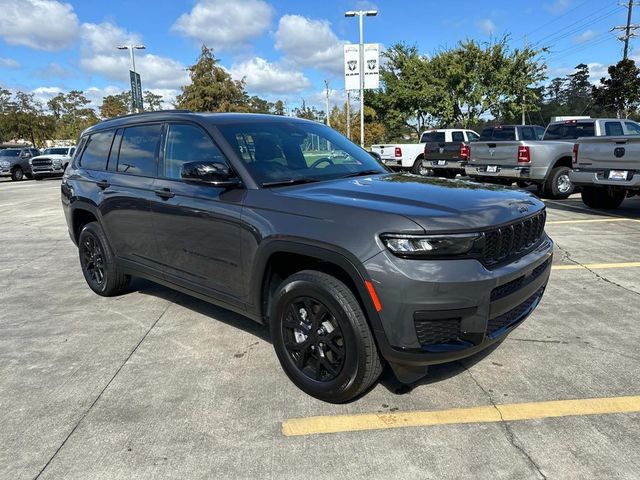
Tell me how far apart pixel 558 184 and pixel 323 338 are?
11.2 m

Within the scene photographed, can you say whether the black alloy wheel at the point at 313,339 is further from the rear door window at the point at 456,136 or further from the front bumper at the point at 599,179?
the rear door window at the point at 456,136

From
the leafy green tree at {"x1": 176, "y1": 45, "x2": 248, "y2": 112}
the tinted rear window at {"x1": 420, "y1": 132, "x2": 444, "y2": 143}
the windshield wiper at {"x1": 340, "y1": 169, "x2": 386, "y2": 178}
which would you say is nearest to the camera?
the windshield wiper at {"x1": 340, "y1": 169, "x2": 386, "y2": 178}

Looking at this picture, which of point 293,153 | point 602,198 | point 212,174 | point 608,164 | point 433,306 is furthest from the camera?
point 602,198

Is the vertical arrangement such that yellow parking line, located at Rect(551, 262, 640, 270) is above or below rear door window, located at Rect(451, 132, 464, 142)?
below

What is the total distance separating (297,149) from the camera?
4.00m

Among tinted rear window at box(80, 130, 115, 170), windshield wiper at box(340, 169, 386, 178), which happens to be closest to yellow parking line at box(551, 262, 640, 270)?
windshield wiper at box(340, 169, 386, 178)

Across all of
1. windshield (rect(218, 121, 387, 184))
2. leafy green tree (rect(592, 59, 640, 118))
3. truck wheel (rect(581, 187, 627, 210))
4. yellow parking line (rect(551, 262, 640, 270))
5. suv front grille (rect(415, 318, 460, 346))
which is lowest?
yellow parking line (rect(551, 262, 640, 270))

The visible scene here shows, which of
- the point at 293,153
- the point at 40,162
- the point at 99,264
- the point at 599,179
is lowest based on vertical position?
the point at 99,264

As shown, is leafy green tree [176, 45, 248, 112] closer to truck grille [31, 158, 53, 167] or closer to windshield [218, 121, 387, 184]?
truck grille [31, 158, 53, 167]

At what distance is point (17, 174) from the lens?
29.4 metres

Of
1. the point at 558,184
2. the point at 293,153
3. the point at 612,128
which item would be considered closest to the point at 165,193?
the point at 293,153

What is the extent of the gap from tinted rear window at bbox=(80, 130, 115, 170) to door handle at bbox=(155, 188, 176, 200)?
130cm

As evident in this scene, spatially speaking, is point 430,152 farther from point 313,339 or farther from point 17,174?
point 17,174

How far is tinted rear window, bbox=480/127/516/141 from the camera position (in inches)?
607
